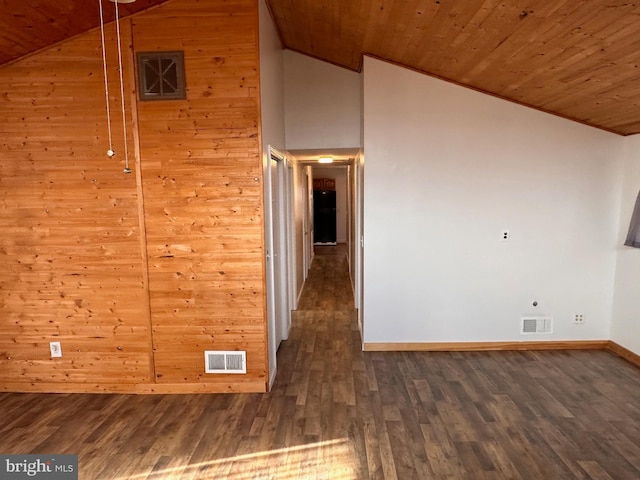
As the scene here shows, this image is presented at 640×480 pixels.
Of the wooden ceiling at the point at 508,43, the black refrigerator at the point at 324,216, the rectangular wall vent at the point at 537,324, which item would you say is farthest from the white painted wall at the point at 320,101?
the black refrigerator at the point at 324,216

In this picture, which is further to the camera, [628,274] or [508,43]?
[628,274]

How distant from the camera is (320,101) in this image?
438 centimetres

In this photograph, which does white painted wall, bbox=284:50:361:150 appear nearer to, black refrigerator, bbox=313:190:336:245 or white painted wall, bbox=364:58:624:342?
white painted wall, bbox=364:58:624:342

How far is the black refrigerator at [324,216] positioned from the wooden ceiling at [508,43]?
7954mm

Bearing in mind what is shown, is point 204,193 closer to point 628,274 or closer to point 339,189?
point 628,274

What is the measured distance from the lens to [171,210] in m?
3.10

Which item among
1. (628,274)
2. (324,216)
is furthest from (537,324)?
(324,216)

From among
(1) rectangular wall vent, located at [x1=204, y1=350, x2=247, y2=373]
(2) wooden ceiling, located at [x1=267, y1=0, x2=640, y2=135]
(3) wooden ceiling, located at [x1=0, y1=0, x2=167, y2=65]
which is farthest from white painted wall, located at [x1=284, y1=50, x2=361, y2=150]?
(1) rectangular wall vent, located at [x1=204, y1=350, x2=247, y2=373]

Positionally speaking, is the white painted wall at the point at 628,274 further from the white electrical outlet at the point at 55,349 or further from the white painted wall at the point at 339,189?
the white painted wall at the point at 339,189

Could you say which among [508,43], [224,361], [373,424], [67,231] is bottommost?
[373,424]

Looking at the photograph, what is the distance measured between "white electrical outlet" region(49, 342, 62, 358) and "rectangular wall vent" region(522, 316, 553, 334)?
13.9 ft

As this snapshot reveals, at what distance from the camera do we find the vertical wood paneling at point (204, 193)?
296 centimetres

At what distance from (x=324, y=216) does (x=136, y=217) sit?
30.0 feet

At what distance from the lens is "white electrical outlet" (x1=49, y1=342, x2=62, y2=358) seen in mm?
3238
